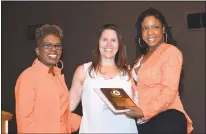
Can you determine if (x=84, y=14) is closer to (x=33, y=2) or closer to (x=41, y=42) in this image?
(x=33, y=2)

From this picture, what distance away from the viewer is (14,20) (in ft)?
21.6

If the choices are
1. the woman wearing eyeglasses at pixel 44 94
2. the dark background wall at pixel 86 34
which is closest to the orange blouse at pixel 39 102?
the woman wearing eyeglasses at pixel 44 94

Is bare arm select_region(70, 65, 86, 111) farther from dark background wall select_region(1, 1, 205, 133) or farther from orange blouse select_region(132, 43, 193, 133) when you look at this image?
dark background wall select_region(1, 1, 205, 133)

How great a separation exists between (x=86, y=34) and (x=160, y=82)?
3808mm

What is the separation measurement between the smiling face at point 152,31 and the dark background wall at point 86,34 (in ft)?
10.5

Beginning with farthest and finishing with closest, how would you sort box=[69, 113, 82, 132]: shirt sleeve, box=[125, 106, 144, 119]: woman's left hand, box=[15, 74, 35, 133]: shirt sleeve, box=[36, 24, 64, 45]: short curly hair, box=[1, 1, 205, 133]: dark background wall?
box=[1, 1, 205, 133]: dark background wall → box=[69, 113, 82, 132]: shirt sleeve → box=[36, 24, 64, 45]: short curly hair → box=[125, 106, 144, 119]: woman's left hand → box=[15, 74, 35, 133]: shirt sleeve

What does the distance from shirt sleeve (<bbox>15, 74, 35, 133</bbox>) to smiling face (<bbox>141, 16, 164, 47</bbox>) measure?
100 centimetres

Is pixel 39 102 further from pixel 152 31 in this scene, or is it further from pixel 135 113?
pixel 152 31

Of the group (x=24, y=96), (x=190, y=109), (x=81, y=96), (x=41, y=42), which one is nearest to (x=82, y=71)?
(x=81, y=96)

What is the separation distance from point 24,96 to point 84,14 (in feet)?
13.7

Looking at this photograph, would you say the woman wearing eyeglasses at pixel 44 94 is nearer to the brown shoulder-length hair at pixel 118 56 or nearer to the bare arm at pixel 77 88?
the bare arm at pixel 77 88

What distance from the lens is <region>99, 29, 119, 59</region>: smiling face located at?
2.78 m

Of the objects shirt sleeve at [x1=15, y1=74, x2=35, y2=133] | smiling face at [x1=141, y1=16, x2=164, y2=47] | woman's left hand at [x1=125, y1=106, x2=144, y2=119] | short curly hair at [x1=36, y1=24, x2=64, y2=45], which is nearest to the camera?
shirt sleeve at [x1=15, y1=74, x2=35, y2=133]

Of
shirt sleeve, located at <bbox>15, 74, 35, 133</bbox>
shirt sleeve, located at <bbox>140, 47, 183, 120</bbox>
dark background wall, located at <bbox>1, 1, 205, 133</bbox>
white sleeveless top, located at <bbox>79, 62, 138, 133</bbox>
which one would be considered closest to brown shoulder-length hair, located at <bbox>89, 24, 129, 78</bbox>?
white sleeveless top, located at <bbox>79, 62, 138, 133</bbox>
